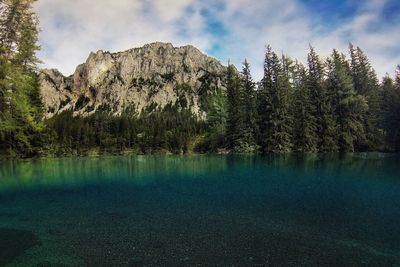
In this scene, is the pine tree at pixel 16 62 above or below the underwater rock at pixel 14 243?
above

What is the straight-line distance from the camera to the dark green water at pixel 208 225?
973cm

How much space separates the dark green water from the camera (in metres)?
9.73

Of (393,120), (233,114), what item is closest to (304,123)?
(233,114)

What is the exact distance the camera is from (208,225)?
1324 centimetres

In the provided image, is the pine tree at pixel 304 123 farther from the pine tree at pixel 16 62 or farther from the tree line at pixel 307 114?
the pine tree at pixel 16 62

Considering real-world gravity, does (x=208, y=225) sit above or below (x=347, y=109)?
below

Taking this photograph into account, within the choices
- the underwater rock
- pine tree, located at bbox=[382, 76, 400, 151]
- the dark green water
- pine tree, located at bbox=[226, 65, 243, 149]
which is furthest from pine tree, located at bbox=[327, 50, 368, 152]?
the underwater rock

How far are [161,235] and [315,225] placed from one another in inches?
254

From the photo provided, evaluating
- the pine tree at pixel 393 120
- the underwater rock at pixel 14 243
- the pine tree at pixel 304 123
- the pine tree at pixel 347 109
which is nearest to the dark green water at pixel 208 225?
the underwater rock at pixel 14 243

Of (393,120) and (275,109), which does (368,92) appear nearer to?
(393,120)

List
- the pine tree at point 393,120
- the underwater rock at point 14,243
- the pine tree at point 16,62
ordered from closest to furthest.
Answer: the underwater rock at point 14,243 < the pine tree at point 16,62 < the pine tree at point 393,120

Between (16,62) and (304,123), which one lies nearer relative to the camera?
(16,62)

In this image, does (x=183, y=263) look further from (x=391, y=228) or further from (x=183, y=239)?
(x=391, y=228)

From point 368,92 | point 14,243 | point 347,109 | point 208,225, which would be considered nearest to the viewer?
point 14,243
